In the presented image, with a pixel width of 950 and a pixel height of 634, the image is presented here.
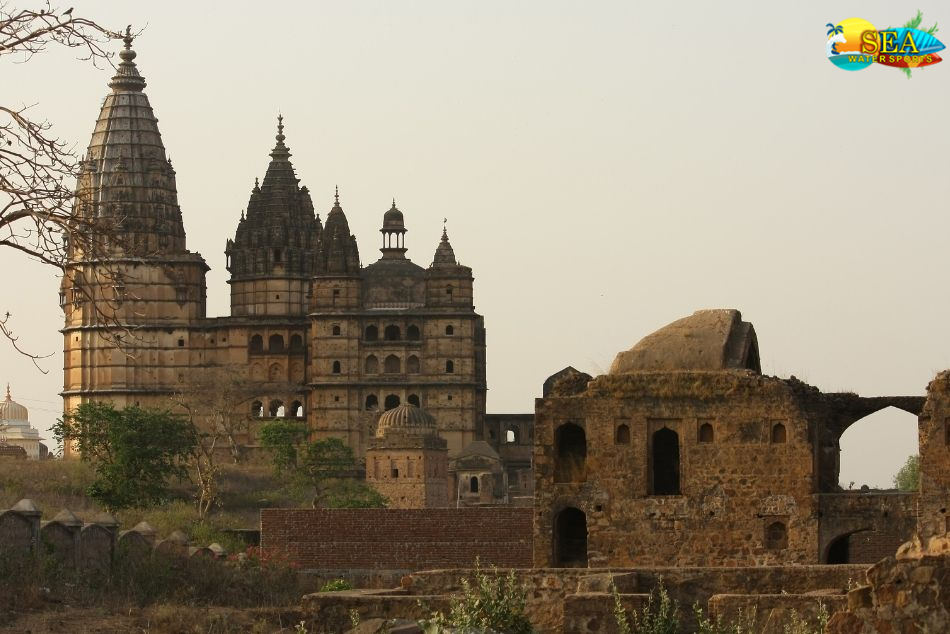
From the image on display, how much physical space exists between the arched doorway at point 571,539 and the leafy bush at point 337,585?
4.92m

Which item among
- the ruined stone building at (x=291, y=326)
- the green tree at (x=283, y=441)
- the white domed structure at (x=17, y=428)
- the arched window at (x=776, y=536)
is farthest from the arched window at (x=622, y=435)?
the white domed structure at (x=17, y=428)

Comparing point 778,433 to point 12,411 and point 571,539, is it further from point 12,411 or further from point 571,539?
point 12,411

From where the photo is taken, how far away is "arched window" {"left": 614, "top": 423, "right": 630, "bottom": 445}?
30.4m

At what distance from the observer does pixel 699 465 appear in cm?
2984

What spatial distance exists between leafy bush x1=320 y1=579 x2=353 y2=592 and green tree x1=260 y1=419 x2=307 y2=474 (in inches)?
1346

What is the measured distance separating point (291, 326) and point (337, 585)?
48028 mm

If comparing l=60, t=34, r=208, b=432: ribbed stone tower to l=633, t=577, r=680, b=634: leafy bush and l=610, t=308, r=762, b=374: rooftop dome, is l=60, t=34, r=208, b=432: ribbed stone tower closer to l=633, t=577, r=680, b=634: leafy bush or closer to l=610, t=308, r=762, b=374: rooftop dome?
l=610, t=308, r=762, b=374: rooftop dome

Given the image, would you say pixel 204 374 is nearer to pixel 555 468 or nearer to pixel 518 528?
pixel 518 528

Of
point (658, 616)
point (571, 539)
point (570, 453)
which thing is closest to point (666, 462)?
point (570, 453)

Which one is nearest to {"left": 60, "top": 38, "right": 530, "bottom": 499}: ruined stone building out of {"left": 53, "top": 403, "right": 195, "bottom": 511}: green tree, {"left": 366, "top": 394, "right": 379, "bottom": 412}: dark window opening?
{"left": 366, "top": 394, "right": 379, "bottom": 412}: dark window opening

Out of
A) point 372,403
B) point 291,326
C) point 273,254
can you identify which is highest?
point 273,254

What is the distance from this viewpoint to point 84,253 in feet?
46.0

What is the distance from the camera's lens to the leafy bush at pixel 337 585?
3543 cm

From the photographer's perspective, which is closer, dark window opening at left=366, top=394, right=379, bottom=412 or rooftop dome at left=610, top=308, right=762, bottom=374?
rooftop dome at left=610, top=308, right=762, bottom=374
